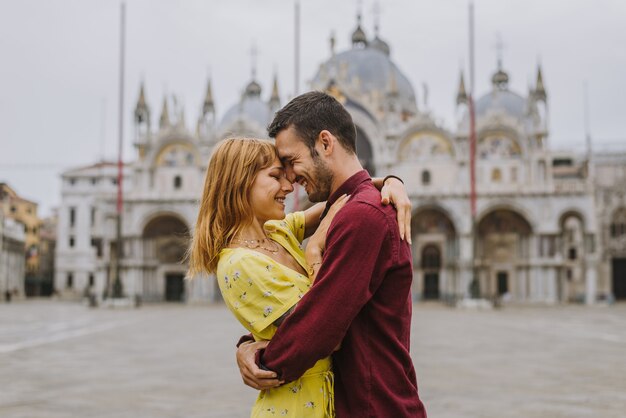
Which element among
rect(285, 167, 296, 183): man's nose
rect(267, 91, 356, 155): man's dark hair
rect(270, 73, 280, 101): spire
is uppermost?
rect(270, 73, 280, 101): spire

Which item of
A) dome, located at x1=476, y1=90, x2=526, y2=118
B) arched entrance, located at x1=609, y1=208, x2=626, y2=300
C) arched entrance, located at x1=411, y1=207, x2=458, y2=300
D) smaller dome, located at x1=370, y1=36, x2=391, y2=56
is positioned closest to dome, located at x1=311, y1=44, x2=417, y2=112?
smaller dome, located at x1=370, y1=36, x2=391, y2=56

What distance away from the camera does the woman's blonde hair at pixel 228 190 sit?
2607 millimetres

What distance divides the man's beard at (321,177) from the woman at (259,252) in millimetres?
82

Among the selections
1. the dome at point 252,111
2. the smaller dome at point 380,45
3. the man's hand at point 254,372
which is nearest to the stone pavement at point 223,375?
the man's hand at point 254,372

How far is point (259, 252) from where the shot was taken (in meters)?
2.54

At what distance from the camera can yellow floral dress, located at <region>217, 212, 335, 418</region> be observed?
2379 mm

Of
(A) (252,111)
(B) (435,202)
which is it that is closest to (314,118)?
(B) (435,202)

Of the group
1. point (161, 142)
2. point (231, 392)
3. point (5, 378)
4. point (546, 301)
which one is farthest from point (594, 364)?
point (161, 142)

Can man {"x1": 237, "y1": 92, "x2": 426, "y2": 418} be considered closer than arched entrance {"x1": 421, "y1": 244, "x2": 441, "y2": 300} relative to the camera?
Yes

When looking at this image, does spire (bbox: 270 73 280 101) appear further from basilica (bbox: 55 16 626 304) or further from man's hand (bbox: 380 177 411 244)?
man's hand (bbox: 380 177 411 244)

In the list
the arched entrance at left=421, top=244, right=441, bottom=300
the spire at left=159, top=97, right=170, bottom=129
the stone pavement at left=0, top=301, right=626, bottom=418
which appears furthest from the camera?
the spire at left=159, top=97, right=170, bottom=129

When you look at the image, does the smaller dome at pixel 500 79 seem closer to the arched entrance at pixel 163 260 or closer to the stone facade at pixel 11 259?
the arched entrance at pixel 163 260

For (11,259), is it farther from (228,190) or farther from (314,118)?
(314,118)

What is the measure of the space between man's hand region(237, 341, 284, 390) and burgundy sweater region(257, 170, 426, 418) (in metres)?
0.03
